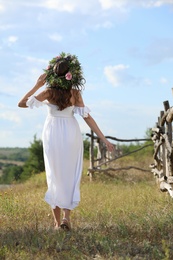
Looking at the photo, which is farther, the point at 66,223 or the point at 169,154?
the point at 169,154

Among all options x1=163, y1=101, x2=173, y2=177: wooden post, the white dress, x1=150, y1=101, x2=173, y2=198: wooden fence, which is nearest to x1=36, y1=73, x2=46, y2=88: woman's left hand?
the white dress

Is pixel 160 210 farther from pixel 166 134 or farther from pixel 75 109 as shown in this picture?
pixel 166 134

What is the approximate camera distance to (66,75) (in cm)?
693

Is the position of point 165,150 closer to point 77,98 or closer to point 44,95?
point 77,98

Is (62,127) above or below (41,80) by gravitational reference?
below

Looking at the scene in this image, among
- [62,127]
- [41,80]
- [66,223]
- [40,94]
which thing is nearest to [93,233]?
[66,223]

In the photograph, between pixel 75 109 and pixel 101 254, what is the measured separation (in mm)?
2021

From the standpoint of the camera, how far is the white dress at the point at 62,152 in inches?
272

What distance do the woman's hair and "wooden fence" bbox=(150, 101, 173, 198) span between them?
3.26 meters

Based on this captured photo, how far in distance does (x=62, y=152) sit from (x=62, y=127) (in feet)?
1.01

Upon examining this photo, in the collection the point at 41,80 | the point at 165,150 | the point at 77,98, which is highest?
the point at 41,80

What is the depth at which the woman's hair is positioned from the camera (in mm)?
6945

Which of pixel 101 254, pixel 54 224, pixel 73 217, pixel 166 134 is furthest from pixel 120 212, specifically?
pixel 166 134

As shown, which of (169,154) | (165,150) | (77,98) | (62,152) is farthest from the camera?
(165,150)
